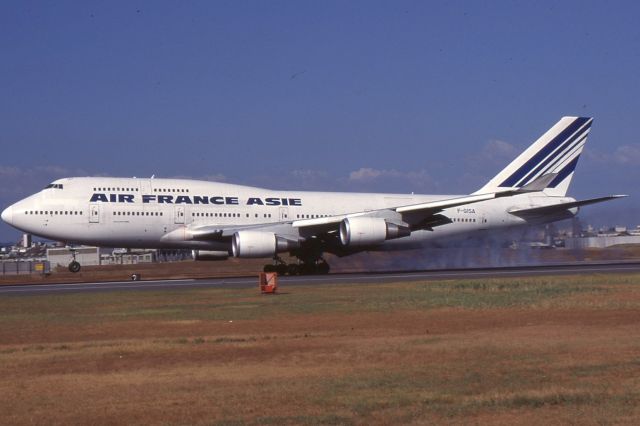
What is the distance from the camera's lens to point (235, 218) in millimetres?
45406

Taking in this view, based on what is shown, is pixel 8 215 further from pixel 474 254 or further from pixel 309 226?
pixel 474 254

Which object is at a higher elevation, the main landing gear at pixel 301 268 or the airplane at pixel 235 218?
the airplane at pixel 235 218

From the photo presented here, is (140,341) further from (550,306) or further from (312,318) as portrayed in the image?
(550,306)

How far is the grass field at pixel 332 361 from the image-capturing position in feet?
35.4

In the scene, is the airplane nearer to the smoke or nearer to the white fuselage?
the white fuselage

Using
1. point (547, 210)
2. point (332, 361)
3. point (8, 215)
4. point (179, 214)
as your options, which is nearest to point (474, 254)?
point (547, 210)

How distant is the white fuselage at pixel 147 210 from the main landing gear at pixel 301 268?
7.88 feet

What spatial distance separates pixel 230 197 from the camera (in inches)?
1802

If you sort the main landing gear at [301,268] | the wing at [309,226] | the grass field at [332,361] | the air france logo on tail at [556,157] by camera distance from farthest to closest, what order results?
the air france logo on tail at [556,157] < the main landing gear at [301,268] < the wing at [309,226] < the grass field at [332,361]

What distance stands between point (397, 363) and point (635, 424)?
5249mm

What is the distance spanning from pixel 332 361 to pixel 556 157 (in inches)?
1588

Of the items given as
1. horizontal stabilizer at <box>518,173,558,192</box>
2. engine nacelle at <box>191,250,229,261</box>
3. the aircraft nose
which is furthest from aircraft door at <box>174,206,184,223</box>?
horizontal stabilizer at <box>518,173,558,192</box>

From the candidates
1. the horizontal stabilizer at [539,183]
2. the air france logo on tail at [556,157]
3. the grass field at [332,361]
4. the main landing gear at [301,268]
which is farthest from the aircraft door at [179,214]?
the air france logo on tail at [556,157]

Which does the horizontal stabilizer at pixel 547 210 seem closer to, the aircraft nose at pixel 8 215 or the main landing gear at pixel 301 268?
the main landing gear at pixel 301 268
